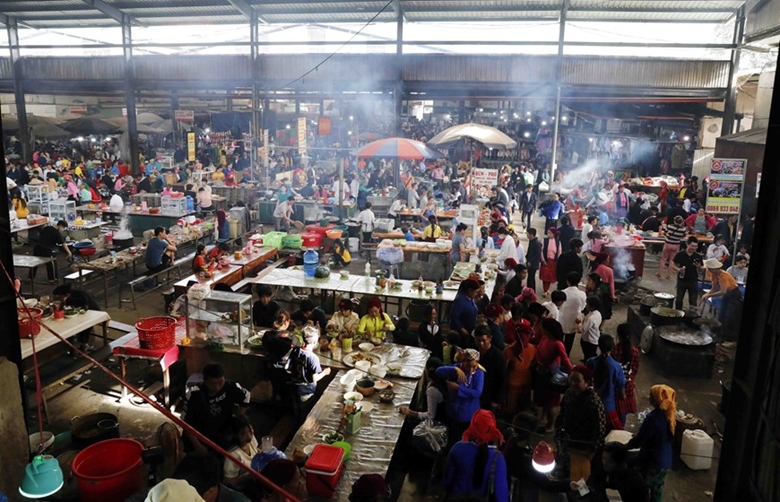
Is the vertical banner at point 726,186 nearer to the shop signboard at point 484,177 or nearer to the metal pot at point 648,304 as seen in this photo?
the metal pot at point 648,304

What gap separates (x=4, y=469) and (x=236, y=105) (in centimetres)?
3616

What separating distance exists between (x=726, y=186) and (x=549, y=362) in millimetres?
6700

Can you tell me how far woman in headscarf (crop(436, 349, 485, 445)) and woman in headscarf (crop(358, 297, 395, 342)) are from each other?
1983 millimetres

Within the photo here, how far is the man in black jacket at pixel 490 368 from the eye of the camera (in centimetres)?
622

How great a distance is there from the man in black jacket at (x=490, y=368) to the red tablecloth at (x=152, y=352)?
406cm

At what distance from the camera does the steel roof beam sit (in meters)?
20.8

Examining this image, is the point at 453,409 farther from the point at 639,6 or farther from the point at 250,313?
the point at 639,6

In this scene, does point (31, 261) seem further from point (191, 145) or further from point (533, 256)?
point (191, 145)

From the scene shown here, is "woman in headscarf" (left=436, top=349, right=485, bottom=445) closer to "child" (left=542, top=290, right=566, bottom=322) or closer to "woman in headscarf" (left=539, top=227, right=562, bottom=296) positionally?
"child" (left=542, top=290, right=566, bottom=322)

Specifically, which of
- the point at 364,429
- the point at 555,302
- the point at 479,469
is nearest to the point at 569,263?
the point at 555,302

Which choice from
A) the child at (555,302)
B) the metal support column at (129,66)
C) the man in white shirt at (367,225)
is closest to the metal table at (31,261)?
the man in white shirt at (367,225)

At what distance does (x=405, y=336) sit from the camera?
26.3ft

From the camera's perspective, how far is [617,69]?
18.7m

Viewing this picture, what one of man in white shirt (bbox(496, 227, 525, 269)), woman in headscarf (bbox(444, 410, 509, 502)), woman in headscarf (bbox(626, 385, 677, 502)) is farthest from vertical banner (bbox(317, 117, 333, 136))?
woman in headscarf (bbox(444, 410, 509, 502))
